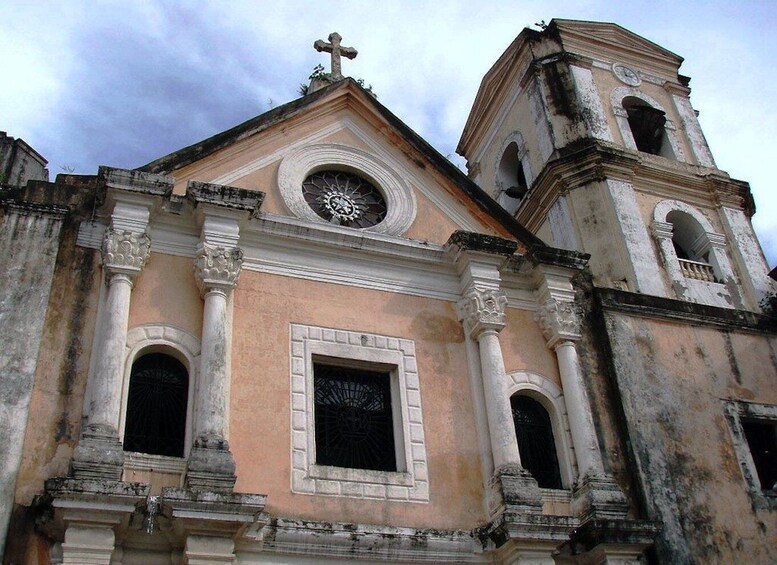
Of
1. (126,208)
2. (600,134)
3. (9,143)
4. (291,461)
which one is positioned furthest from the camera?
(600,134)

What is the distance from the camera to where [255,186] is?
11422 millimetres

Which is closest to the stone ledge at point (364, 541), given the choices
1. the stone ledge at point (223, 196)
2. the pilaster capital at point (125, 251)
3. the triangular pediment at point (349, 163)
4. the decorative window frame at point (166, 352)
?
the decorative window frame at point (166, 352)

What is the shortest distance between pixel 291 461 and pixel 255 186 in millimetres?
3844

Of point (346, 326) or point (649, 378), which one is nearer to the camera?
point (346, 326)

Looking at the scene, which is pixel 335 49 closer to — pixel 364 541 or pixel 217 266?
pixel 217 266

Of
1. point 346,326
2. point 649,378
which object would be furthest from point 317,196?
point 649,378

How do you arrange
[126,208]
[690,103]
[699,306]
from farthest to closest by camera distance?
[690,103] → [699,306] → [126,208]

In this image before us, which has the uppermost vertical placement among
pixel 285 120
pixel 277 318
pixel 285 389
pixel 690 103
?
pixel 690 103

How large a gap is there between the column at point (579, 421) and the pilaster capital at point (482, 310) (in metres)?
0.76

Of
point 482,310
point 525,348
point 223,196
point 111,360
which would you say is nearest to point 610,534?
point 525,348

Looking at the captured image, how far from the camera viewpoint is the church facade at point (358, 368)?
8.59m

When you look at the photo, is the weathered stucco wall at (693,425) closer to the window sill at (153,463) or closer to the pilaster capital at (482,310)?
the pilaster capital at (482,310)

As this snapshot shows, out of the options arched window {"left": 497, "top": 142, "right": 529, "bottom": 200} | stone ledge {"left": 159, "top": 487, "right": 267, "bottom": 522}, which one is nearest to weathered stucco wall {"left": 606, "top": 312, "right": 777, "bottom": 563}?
stone ledge {"left": 159, "top": 487, "right": 267, "bottom": 522}

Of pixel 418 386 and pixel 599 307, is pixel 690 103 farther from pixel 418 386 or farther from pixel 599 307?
pixel 418 386
